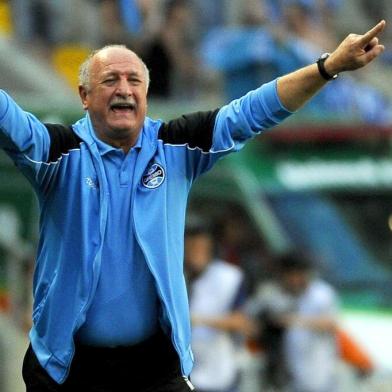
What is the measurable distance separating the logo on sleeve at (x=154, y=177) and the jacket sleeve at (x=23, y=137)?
0.43 m

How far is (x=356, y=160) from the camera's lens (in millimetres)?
17203

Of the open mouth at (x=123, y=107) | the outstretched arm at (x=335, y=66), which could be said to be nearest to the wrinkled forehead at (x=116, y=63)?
the open mouth at (x=123, y=107)

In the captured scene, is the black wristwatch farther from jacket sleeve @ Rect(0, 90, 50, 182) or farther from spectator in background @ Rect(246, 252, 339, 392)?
spectator in background @ Rect(246, 252, 339, 392)

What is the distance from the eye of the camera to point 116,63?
6.27 metres

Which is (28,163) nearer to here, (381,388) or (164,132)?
(164,132)

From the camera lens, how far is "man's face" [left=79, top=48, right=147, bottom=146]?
619 cm

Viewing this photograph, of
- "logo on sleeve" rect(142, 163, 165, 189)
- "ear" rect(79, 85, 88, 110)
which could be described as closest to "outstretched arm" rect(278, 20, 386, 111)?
"logo on sleeve" rect(142, 163, 165, 189)

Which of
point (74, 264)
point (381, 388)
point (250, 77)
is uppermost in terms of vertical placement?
point (250, 77)

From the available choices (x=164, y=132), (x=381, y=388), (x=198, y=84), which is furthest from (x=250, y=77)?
(x=164, y=132)

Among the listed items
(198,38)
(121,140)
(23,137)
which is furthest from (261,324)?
(23,137)

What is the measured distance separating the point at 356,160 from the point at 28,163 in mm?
11436

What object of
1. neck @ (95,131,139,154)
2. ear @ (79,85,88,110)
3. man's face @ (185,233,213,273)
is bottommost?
man's face @ (185,233,213,273)

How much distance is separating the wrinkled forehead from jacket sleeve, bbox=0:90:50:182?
36cm

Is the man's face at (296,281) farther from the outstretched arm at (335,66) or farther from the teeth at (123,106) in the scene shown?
the teeth at (123,106)
